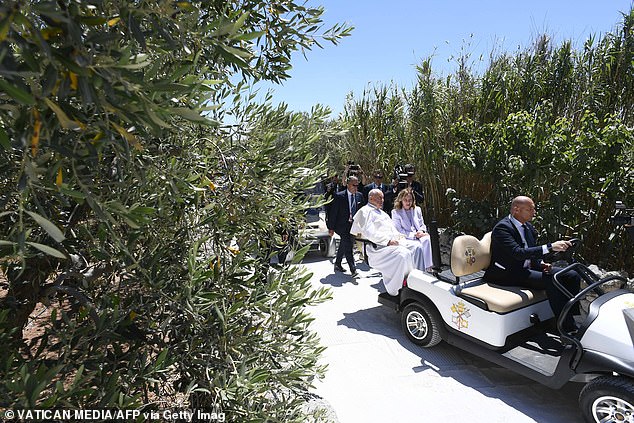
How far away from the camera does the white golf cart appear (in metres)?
2.88

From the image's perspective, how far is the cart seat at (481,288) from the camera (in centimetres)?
369

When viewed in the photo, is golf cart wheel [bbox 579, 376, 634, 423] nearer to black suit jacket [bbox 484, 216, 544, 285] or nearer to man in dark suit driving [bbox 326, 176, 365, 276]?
black suit jacket [bbox 484, 216, 544, 285]

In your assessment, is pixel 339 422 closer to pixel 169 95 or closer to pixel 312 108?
pixel 312 108

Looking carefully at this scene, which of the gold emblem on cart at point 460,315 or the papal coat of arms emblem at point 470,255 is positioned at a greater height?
the papal coat of arms emblem at point 470,255

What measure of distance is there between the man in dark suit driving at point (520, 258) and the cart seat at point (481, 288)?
11 centimetres

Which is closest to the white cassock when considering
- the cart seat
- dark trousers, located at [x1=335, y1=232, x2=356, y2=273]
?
the cart seat

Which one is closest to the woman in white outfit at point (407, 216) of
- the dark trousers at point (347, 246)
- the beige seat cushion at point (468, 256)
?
the dark trousers at point (347, 246)

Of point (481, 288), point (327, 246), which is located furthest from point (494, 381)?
point (327, 246)

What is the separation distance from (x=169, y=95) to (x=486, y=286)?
3.92m

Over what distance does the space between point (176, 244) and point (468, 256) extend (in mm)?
3408

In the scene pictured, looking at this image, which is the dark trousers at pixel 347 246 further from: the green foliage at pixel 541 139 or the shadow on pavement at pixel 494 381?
the shadow on pavement at pixel 494 381

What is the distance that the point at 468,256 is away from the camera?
4207 millimetres

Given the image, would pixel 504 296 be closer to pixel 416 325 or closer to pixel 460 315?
pixel 460 315

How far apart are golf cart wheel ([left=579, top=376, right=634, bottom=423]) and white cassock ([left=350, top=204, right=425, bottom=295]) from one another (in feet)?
7.36
